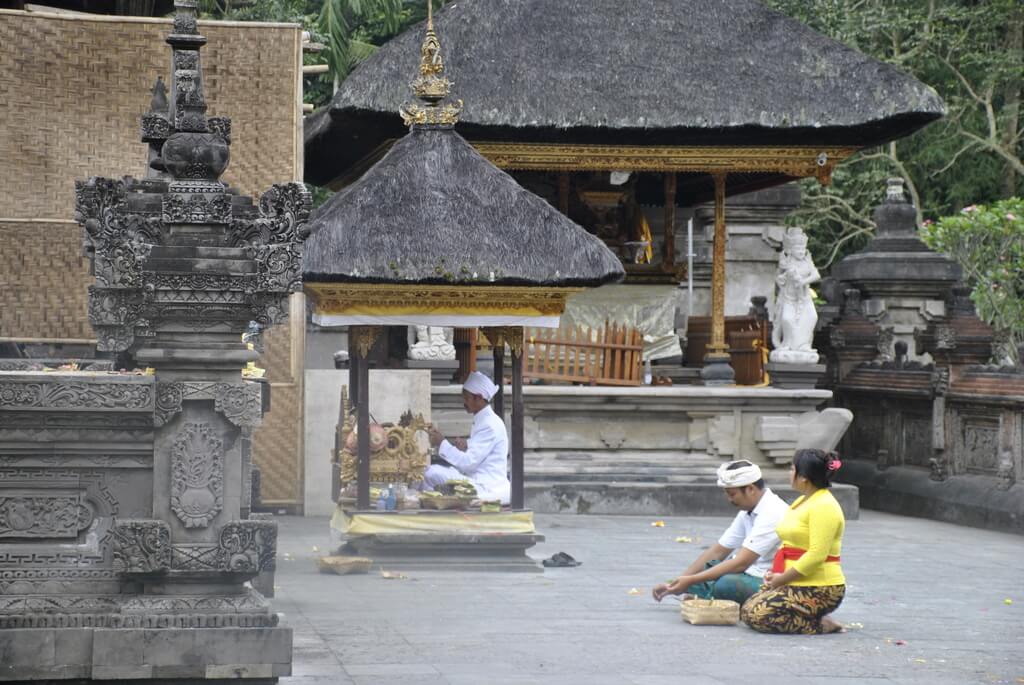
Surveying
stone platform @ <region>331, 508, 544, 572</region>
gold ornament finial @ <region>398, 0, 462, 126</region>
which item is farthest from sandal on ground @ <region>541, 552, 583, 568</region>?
gold ornament finial @ <region>398, 0, 462, 126</region>

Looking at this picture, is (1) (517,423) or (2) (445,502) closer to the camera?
(2) (445,502)

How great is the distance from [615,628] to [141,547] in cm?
348

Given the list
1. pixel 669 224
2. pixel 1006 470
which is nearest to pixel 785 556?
pixel 1006 470

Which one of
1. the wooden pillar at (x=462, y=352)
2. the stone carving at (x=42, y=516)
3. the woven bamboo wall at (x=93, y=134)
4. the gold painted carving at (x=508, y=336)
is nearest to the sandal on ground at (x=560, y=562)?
the gold painted carving at (x=508, y=336)

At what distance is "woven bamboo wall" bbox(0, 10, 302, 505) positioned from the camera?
13461 mm

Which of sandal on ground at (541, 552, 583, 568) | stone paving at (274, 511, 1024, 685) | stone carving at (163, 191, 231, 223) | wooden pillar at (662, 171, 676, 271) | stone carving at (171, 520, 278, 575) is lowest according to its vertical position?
stone paving at (274, 511, 1024, 685)

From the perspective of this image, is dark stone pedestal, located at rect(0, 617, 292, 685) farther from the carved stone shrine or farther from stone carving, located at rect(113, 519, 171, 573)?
stone carving, located at rect(113, 519, 171, 573)

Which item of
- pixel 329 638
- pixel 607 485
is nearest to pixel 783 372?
pixel 607 485

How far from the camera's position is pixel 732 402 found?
60.4 feet

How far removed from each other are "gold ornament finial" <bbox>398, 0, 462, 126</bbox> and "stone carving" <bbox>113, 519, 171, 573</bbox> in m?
6.28

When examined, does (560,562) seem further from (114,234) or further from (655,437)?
(114,234)

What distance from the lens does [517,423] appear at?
13500 mm

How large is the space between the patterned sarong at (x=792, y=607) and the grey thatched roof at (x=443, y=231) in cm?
379

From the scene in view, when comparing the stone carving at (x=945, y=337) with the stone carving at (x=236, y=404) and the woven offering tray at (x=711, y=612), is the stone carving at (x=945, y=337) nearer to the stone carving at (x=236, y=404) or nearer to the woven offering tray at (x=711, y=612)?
the woven offering tray at (x=711, y=612)
